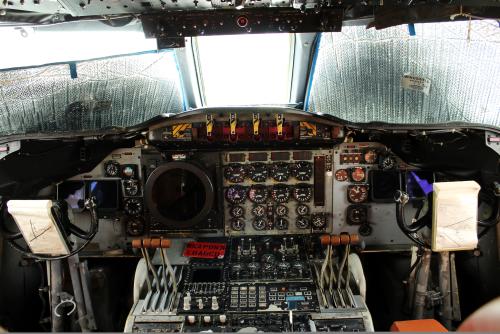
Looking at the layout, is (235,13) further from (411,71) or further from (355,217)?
(355,217)

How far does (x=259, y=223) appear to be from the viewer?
4.04m

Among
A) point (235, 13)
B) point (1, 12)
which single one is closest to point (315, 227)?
point (235, 13)

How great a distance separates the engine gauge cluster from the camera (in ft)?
12.8

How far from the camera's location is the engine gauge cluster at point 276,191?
3.90m

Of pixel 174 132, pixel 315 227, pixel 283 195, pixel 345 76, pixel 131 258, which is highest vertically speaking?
pixel 345 76

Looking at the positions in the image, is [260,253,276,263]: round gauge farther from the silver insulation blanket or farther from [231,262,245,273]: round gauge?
the silver insulation blanket

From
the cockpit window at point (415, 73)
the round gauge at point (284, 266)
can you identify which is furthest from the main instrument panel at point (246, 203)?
the cockpit window at point (415, 73)

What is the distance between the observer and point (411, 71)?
3.51 metres

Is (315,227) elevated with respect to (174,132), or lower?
lower

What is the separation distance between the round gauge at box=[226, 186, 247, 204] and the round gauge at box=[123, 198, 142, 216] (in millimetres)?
761

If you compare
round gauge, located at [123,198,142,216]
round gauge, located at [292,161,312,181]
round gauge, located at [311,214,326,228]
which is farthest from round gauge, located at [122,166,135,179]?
round gauge, located at [311,214,326,228]

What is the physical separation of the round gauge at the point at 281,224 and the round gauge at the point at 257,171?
416mm

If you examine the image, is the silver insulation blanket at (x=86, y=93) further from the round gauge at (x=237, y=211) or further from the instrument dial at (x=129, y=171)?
the round gauge at (x=237, y=211)

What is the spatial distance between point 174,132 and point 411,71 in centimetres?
187
